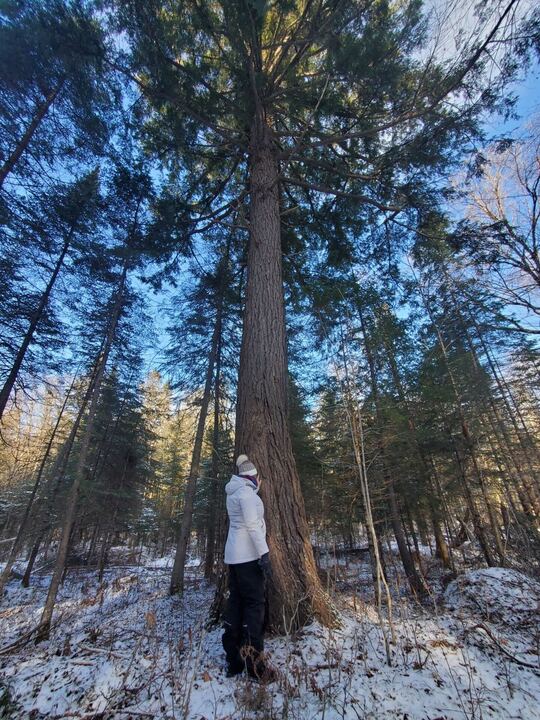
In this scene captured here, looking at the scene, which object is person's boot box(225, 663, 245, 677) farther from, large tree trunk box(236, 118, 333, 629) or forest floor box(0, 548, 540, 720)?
large tree trunk box(236, 118, 333, 629)

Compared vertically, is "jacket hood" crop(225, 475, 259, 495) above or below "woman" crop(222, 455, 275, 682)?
above

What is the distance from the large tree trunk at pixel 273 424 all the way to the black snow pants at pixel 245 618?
0.84 ft

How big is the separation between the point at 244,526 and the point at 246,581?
1.45 feet

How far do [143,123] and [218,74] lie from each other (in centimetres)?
191

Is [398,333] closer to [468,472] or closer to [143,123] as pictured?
[468,472]

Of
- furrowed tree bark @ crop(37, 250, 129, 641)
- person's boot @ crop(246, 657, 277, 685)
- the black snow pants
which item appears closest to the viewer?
person's boot @ crop(246, 657, 277, 685)

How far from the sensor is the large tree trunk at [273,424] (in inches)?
120

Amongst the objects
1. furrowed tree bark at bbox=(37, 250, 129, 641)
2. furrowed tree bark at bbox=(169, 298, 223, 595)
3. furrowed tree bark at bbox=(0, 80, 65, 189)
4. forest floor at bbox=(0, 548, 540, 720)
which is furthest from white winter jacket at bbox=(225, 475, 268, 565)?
furrowed tree bark at bbox=(0, 80, 65, 189)

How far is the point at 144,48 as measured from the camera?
520 cm

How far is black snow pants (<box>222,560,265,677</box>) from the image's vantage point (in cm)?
249

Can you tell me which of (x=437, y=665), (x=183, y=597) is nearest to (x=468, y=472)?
(x=437, y=665)

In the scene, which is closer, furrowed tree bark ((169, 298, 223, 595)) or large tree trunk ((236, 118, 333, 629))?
large tree trunk ((236, 118, 333, 629))

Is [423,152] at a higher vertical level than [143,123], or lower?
lower

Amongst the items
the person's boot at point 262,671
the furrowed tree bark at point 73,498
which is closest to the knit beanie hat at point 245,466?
the person's boot at point 262,671
